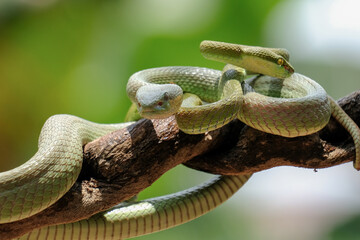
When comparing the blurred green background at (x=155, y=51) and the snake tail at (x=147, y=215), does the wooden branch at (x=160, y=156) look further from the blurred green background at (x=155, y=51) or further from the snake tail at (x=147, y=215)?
the blurred green background at (x=155, y=51)

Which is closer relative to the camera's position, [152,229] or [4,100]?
[152,229]

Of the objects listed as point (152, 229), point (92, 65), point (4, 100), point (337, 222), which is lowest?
point (337, 222)

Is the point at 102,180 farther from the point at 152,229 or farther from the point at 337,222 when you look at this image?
the point at 337,222

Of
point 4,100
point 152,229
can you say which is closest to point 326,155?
point 152,229

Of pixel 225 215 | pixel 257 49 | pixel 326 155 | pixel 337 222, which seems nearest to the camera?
pixel 326 155

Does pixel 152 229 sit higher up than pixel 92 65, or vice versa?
pixel 92 65

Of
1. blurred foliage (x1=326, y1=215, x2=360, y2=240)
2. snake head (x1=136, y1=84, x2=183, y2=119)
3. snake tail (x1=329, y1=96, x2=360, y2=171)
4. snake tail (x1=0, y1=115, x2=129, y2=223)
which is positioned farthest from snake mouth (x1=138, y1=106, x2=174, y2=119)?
blurred foliage (x1=326, y1=215, x2=360, y2=240)

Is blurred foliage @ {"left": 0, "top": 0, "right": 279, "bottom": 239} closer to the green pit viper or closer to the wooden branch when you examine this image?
the green pit viper
